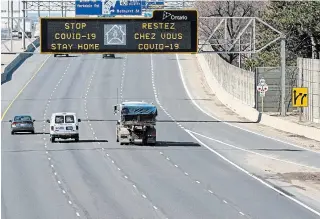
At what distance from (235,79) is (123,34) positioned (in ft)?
98.6

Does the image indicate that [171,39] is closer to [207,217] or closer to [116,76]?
[207,217]

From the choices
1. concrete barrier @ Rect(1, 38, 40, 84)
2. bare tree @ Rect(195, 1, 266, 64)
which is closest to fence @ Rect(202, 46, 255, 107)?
bare tree @ Rect(195, 1, 266, 64)

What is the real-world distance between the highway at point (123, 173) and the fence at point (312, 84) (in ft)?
17.2

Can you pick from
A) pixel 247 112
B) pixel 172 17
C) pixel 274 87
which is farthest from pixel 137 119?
pixel 274 87

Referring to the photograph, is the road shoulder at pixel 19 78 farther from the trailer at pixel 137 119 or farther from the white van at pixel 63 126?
the trailer at pixel 137 119

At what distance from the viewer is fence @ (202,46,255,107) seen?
267ft

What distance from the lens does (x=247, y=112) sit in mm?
76062

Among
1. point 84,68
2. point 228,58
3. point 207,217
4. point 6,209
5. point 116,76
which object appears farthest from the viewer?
point 228,58

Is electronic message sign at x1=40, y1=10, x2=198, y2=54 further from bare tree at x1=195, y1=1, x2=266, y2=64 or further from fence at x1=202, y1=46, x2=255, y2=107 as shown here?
bare tree at x1=195, y1=1, x2=266, y2=64

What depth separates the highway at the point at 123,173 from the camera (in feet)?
101

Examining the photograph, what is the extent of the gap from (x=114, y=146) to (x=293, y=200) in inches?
902

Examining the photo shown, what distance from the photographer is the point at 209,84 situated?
9750cm

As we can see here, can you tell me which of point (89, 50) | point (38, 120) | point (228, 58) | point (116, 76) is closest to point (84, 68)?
point (116, 76)

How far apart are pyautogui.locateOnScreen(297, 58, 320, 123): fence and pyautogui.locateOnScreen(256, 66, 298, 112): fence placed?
5.59m
